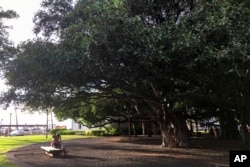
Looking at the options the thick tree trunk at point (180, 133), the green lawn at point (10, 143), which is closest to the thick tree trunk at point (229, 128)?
the thick tree trunk at point (180, 133)

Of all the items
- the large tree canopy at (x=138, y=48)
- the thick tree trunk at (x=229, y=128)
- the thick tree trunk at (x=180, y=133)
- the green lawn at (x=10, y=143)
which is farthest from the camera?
the thick tree trunk at (x=229, y=128)

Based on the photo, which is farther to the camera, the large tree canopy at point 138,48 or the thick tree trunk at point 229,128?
the thick tree trunk at point 229,128

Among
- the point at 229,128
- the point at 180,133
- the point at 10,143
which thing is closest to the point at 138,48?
the point at 180,133

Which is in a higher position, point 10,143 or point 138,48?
point 138,48

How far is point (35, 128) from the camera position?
77.2 m

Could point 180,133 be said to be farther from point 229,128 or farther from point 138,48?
point 138,48

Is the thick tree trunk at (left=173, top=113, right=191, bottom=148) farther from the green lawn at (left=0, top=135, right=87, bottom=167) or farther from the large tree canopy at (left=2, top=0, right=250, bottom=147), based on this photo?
the green lawn at (left=0, top=135, right=87, bottom=167)

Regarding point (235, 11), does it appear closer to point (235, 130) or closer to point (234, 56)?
point (234, 56)

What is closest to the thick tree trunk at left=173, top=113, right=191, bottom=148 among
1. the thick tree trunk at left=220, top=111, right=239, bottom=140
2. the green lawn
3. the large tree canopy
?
the large tree canopy

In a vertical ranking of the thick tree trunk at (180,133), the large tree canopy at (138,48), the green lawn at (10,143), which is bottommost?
the green lawn at (10,143)

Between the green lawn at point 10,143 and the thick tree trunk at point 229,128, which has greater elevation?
the thick tree trunk at point 229,128

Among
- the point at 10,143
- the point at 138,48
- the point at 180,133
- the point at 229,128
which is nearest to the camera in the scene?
the point at 138,48

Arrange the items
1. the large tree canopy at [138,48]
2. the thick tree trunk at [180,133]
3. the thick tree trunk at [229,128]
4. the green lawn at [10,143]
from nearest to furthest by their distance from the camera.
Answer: the large tree canopy at [138,48] → the green lawn at [10,143] → the thick tree trunk at [180,133] → the thick tree trunk at [229,128]

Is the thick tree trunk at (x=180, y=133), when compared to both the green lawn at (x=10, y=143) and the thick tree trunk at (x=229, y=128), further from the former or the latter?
the green lawn at (x=10, y=143)
